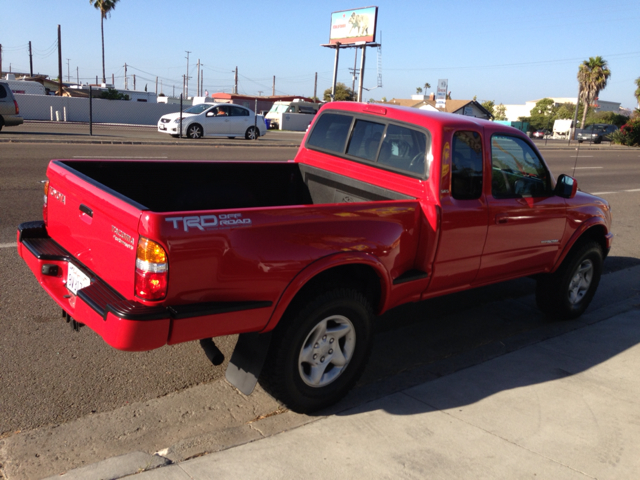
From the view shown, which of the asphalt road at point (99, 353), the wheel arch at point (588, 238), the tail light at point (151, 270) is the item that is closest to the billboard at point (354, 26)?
the asphalt road at point (99, 353)

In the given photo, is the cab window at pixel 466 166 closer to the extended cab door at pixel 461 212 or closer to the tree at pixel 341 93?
the extended cab door at pixel 461 212

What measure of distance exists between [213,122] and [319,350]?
21324 millimetres

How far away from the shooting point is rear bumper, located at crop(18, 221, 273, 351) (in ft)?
9.08

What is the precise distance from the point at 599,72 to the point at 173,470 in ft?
240

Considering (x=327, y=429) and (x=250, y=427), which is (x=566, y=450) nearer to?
(x=327, y=429)

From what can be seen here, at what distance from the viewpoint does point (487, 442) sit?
11.2 feet

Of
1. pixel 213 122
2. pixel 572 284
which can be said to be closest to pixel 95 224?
pixel 572 284

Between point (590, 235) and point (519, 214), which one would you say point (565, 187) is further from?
point (590, 235)

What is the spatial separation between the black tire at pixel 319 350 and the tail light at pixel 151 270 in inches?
30.8

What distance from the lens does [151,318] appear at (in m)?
2.76

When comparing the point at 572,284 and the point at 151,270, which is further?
the point at 572,284

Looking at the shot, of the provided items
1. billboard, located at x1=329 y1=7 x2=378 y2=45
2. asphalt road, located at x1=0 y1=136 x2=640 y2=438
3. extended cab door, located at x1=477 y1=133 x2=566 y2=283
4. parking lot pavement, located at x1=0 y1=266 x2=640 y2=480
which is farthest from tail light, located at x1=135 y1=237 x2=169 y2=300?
billboard, located at x1=329 y1=7 x2=378 y2=45

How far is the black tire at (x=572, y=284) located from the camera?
536 cm

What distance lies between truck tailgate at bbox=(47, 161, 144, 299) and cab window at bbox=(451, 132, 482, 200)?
2.30 metres
